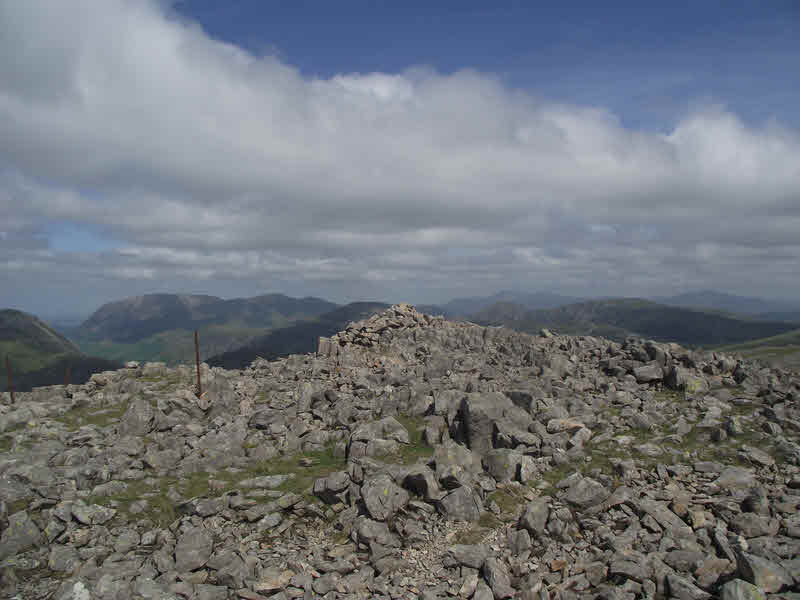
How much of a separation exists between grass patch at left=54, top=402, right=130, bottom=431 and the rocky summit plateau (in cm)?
24

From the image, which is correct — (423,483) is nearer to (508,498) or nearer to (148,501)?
(508,498)

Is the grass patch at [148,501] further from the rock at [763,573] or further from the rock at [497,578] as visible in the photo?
the rock at [763,573]

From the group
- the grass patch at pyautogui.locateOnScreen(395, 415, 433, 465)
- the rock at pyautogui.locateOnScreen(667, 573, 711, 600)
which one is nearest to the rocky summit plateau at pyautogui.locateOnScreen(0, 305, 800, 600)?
the rock at pyautogui.locateOnScreen(667, 573, 711, 600)

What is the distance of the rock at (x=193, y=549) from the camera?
14984 mm

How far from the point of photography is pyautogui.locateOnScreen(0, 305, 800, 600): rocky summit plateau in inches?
543

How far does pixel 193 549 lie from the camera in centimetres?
1544

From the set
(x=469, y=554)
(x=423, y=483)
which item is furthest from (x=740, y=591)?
(x=423, y=483)

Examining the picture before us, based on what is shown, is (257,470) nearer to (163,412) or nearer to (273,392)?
(163,412)

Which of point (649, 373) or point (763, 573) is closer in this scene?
point (763, 573)

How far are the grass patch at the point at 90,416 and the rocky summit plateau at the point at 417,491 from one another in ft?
0.80

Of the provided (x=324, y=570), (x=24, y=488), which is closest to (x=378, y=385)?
(x=324, y=570)

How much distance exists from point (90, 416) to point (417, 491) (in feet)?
73.8

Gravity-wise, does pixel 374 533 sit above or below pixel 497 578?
above

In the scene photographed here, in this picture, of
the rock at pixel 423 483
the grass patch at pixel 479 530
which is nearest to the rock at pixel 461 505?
the grass patch at pixel 479 530
